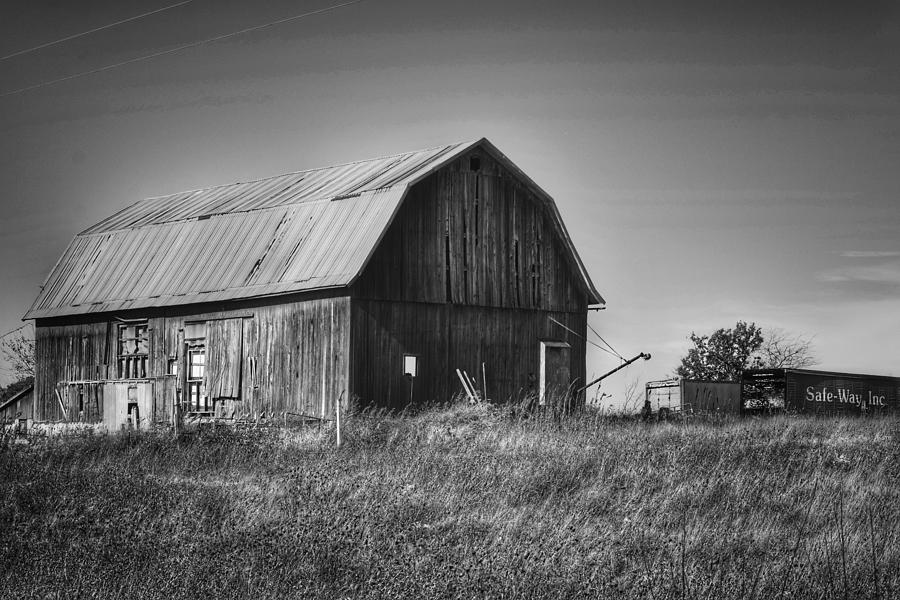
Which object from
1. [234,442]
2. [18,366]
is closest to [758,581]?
[234,442]

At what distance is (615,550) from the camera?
1125cm

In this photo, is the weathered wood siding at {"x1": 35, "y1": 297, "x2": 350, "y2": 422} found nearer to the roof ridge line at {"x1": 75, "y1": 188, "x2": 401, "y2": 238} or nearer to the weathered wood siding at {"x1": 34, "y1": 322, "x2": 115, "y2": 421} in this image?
the weathered wood siding at {"x1": 34, "y1": 322, "x2": 115, "y2": 421}

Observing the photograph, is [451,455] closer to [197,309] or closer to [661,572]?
[661,572]

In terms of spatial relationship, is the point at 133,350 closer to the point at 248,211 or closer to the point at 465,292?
the point at 248,211

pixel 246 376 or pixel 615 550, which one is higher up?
pixel 246 376

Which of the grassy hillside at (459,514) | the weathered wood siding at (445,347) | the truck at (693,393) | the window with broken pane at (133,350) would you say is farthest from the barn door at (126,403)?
the truck at (693,393)

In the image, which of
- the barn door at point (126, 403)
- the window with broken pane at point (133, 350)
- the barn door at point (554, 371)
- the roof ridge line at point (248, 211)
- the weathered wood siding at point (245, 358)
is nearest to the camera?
the weathered wood siding at point (245, 358)

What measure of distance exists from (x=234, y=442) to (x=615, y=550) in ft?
34.8

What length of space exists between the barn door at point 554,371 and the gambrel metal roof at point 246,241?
6.01ft

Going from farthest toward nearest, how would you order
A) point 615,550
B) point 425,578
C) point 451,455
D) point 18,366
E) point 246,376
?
point 18,366 → point 246,376 → point 451,455 → point 615,550 → point 425,578

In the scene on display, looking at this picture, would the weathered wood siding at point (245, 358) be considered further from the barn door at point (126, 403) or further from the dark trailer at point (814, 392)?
the dark trailer at point (814, 392)

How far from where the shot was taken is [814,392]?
105ft

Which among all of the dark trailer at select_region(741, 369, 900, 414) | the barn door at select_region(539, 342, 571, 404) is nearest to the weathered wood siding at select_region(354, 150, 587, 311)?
the barn door at select_region(539, 342, 571, 404)

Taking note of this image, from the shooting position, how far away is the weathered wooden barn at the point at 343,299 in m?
24.7
